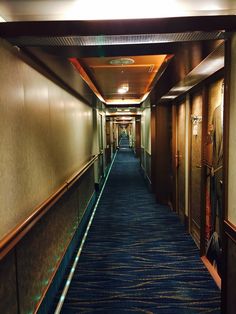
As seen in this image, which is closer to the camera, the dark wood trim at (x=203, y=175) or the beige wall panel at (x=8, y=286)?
the beige wall panel at (x=8, y=286)

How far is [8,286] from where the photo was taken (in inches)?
64.8

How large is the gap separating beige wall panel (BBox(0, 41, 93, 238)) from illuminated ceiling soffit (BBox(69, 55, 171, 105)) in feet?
4.03

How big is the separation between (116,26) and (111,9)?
0.17 m

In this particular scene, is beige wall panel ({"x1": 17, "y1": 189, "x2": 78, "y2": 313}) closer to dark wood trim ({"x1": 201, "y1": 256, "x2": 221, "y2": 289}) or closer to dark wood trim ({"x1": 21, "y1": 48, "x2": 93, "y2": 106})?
dark wood trim ({"x1": 21, "y1": 48, "x2": 93, "y2": 106})

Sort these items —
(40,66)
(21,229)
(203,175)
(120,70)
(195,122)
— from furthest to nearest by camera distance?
(120,70)
(195,122)
(203,175)
(40,66)
(21,229)

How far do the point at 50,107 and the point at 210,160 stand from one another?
76.3 inches

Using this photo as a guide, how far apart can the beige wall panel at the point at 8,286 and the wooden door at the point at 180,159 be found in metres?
3.34

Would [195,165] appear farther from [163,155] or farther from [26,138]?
[26,138]

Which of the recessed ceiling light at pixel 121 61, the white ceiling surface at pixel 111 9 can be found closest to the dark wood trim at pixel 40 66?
the white ceiling surface at pixel 111 9

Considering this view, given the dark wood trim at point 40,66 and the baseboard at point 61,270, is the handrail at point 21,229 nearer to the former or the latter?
the baseboard at point 61,270

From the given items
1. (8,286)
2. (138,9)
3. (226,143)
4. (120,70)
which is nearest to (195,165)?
(226,143)

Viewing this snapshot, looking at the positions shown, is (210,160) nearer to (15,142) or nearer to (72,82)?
(72,82)

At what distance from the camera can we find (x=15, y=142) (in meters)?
1.77

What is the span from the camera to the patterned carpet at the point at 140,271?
2512 mm
